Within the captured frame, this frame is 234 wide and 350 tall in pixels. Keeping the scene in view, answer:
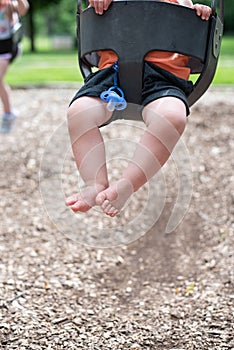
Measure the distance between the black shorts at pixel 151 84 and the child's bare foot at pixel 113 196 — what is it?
30 centimetres

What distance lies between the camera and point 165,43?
1.97 metres

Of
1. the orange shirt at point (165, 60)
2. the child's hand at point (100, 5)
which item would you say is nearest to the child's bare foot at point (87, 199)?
the orange shirt at point (165, 60)

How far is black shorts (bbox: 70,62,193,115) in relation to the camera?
197 cm

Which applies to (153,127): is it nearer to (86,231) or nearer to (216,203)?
(86,231)

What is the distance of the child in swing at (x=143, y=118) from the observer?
1.88 metres

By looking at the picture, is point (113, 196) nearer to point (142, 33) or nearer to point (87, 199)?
point (87, 199)

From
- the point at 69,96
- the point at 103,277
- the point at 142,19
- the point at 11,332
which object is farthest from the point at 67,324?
the point at 69,96

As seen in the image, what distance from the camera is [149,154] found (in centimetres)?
187

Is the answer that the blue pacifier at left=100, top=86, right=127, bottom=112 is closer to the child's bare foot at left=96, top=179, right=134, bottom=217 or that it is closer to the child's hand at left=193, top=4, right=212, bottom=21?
the child's bare foot at left=96, top=179, right=134, bottom=217

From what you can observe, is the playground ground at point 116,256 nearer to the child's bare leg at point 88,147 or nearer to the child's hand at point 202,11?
the child's bare leg at point 88,147

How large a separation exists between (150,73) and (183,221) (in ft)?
8.63

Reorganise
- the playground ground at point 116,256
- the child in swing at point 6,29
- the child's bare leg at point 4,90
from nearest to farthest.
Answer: the playground ground at point 116,256 < the child in swing at point 6,29 < the child's bare leg at point 4,90

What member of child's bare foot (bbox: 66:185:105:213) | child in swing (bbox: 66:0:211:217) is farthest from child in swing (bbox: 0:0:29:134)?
child's bare foot (bbox: 66:185:105:213)

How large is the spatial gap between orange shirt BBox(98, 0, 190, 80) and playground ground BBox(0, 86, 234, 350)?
136 cm
